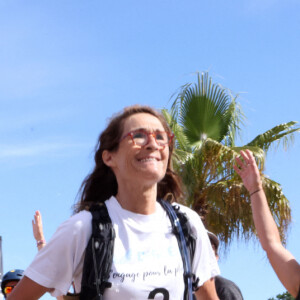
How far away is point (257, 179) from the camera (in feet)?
13.2

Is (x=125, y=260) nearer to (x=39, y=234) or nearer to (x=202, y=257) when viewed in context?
(x=202, y=257)

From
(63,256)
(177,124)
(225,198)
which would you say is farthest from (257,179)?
(177,124)

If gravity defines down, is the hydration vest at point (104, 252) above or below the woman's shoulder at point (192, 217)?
below

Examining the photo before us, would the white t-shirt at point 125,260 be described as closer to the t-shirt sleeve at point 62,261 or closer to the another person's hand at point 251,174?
the t-shirt sleeve at point 62,261

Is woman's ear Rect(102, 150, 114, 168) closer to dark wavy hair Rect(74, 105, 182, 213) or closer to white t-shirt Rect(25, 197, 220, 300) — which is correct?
dark wavy hair Rect(74, 105, 182, 213)

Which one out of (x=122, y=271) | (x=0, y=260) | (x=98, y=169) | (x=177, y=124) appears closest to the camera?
(x=122, y=271)

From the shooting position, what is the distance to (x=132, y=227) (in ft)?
11.3

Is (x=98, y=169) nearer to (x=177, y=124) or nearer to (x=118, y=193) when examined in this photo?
(x=118, y=193)

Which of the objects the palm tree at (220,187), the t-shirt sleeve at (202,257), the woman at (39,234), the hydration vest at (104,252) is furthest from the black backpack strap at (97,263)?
the palm tree at (220,187)

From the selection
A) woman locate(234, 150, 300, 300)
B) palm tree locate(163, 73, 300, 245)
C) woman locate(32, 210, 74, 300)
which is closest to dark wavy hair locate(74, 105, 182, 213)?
woman locate(234, 150, 300, 300)

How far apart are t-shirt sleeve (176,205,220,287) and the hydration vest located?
3 cm

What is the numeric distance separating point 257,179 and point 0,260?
862 cm

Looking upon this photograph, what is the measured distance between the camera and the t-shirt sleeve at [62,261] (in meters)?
3.30

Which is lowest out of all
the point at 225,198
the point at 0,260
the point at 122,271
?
the point at 122,271
